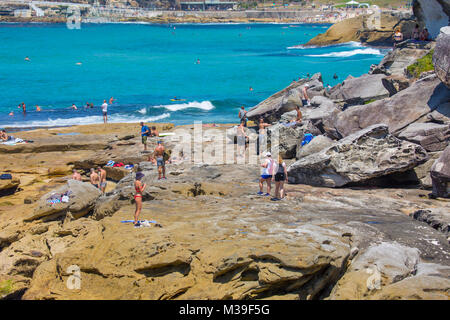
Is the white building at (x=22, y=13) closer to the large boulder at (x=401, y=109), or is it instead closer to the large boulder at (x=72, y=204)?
the large boulder at (x=72, y=204)

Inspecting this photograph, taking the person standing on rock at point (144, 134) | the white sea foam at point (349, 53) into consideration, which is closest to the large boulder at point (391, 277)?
the person standing on rock at point (144, 134)

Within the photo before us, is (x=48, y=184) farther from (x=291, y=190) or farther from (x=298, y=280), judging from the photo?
(x=298, y=280)

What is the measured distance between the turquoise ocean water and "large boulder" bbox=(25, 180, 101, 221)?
72.7ft

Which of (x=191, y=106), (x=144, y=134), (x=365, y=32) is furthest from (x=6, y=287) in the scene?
(x=365, y=32)

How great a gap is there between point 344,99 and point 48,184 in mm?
14058

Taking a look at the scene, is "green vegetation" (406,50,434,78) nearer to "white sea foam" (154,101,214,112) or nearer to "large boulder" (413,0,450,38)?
"large boulder" (413,0,450,38)

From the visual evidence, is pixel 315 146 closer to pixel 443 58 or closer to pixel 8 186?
pixel 443 58

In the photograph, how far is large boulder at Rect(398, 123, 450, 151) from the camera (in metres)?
15.5

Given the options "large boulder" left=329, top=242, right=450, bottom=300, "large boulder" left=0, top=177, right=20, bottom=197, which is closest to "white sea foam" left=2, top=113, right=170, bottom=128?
"large boulder" left=0, top=177, right=20, bottom=197

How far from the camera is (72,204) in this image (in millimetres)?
14750

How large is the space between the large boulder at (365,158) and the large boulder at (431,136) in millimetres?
1419

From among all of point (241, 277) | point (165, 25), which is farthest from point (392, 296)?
point (165, 25)

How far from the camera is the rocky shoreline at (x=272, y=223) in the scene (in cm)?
848

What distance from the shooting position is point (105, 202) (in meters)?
13.9
